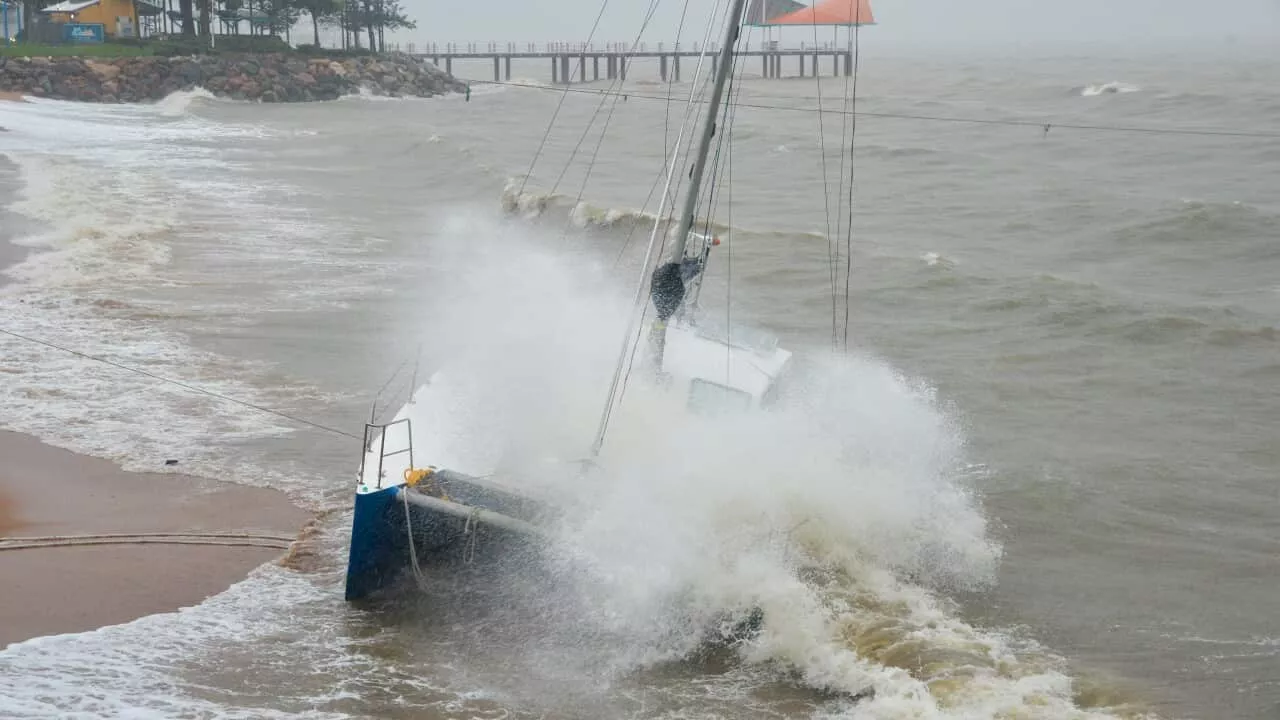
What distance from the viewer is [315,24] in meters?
95.6

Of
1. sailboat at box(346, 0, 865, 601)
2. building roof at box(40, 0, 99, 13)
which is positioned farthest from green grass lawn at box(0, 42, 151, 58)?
sailboat at box(346, 0, 865, 601)

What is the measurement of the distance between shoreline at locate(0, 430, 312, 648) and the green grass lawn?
68128 mm

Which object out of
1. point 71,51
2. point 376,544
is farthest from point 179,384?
point 71,51

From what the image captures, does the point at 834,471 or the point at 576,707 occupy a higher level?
the point at 834,471

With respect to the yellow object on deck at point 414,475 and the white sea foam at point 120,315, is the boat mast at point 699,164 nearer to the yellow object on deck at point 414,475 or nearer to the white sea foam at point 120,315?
the yellow object on deck at point 414,475

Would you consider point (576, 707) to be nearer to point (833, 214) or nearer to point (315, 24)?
point (833, 214)

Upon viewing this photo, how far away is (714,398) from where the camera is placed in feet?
41.3

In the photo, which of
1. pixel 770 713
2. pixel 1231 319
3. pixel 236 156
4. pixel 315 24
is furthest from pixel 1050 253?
pixel 315 24

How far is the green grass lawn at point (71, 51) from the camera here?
74.1m

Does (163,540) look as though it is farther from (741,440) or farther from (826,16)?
(826,16)

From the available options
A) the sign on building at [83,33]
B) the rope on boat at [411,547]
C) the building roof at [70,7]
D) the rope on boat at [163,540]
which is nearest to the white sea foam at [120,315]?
the rope on boat at [163,540]

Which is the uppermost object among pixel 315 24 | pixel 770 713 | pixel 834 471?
pixel 315 24

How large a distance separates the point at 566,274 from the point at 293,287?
4.95 meters

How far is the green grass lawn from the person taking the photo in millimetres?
74125
